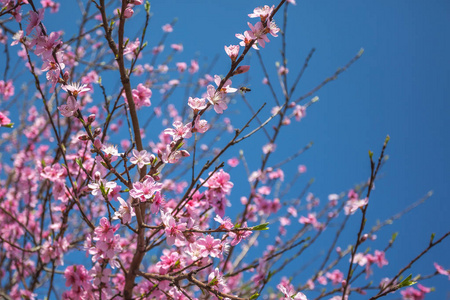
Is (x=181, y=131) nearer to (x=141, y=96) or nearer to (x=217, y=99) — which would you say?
(x=217, y=99)

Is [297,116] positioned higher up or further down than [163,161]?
higher up

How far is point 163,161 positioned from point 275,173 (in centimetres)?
297

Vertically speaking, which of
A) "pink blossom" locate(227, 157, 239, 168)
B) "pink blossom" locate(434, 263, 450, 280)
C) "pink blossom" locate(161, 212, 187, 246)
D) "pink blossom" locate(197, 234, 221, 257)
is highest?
"pink blossom" locate(227, 157, 239, 168)

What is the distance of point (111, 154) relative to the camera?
5.92ft

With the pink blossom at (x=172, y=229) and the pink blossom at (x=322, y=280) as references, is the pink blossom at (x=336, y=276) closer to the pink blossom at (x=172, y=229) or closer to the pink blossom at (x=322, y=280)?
the pink blossom at (x=322, y=280)

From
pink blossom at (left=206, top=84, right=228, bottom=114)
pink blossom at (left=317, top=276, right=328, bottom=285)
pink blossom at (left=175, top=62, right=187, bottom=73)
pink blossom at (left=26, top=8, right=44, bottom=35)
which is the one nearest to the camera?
pink blossom at (left=26, top=8, right=44, bottom=35)

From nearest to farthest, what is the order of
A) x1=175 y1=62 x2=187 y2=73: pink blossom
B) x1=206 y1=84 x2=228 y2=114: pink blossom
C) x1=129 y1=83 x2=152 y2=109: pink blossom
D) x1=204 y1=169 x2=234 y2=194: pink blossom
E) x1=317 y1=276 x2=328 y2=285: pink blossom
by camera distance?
x1=206 y1=84 x2=228 y2=114: pink blossom → x1=204 y1=169 x2=234 y2=194: pink blossom → x1=129 y1=83 x2=152 y2=109: pink blossom → x1=317 y1=276 x2=328 y2=285: pink blossom → x1=175 y1=62 x2=187 y2=73: pink blossom

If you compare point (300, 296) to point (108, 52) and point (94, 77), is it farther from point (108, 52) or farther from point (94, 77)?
point (108, 52)

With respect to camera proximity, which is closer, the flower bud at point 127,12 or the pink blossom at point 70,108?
the pink blossom at point 70,108

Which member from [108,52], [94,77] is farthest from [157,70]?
[94,77]

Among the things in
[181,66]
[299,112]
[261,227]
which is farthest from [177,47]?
[261,227]

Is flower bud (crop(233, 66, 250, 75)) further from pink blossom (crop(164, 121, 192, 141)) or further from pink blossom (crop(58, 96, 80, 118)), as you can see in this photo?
pink blossom (crop(58, 96, 80, 118))

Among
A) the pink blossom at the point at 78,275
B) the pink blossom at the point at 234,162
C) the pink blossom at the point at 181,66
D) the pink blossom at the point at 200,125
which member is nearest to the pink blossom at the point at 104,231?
the pink blossom at the point at 78,275

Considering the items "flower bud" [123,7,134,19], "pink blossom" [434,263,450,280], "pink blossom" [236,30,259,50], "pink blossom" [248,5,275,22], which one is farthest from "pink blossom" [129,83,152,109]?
"pink blossom" [434,263,450,280]
